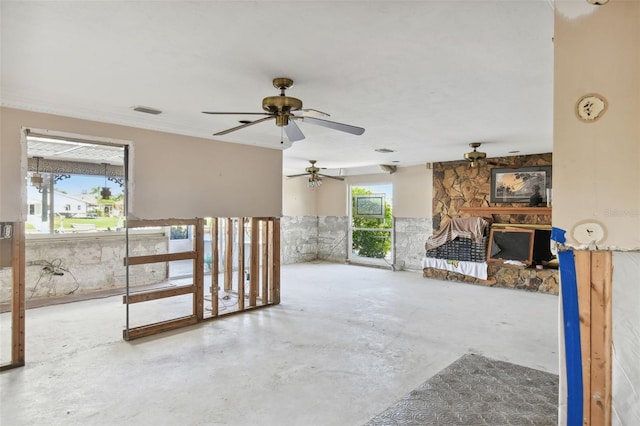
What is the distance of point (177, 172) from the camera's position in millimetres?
4594

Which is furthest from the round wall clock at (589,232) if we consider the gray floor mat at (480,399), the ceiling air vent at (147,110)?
the ceiling air vent at (147,110)

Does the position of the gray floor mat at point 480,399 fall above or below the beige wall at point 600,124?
below

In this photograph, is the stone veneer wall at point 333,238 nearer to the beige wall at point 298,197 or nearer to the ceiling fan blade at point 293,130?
the beige wall at point 298,197

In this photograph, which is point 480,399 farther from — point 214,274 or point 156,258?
point 156,258

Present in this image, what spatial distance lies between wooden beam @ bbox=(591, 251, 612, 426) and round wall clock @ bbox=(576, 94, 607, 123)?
1.97ft

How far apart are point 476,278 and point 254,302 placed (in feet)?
14.4

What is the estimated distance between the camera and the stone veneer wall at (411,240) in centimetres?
830

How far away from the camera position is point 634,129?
60.7 inches

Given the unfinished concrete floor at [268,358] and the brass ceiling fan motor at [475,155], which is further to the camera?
the brass ceiling fan motor at [475,155]

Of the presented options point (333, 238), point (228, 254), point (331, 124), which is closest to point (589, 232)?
point (331, 124)

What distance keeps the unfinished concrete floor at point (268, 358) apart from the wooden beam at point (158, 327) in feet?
0.43

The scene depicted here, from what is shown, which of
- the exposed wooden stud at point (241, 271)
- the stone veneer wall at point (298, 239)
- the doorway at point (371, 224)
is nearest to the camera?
the exposed wooden stud at point (241, 271)

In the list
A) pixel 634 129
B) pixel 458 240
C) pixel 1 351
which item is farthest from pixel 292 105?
pixel 458 240

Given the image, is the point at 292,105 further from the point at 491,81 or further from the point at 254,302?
the point at 254,302
